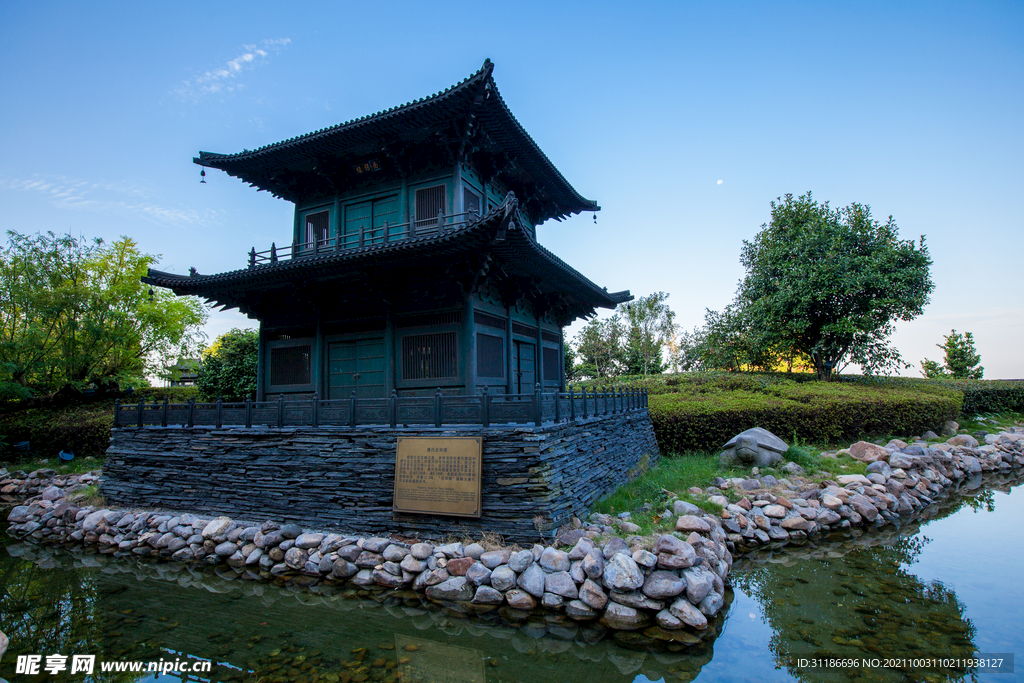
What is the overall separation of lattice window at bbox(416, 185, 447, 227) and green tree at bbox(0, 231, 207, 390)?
15.9m

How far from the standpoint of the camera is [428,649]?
6344mm

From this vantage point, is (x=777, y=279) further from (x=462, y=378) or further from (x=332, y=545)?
(x=332, y=545)

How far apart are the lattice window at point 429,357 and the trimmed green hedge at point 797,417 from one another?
26.6ft

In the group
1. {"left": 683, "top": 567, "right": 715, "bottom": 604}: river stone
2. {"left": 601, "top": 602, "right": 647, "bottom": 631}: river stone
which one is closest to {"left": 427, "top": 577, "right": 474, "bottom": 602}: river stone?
{"left": 601, "top": 602, "right": 647, "bottom": 631}: river stone

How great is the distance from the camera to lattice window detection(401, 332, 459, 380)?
1173 cm

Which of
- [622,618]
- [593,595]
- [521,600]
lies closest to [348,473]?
[521,600]

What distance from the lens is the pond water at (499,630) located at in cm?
587

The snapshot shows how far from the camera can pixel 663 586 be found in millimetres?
6816

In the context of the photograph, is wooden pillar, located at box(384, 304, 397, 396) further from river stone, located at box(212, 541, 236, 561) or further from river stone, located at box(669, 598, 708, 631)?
river stone, located at box(669, 598, 708, 631)

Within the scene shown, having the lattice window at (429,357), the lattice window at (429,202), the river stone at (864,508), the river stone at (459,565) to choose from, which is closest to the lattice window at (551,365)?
the lattice window at (429,357)

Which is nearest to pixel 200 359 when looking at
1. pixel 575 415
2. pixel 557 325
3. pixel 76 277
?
pixel 76 277

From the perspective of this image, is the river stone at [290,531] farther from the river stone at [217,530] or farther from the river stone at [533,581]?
the river stone at [533,581]

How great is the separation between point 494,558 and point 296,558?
12.8 feet

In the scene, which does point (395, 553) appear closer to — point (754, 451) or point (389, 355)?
point (389, 355)
